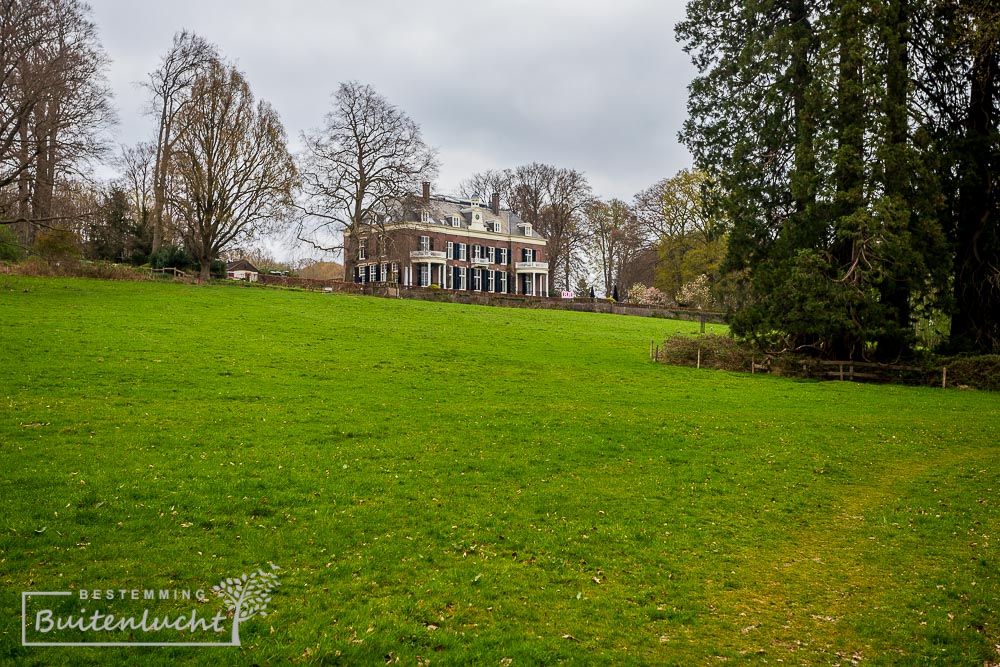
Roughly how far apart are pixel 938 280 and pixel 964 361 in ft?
9.72

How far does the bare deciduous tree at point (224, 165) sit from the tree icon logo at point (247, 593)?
119 ft

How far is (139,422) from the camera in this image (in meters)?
11.1

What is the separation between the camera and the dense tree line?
21234mm

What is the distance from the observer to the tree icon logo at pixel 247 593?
18.1 feet

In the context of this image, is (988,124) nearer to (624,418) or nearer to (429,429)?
(624,418)

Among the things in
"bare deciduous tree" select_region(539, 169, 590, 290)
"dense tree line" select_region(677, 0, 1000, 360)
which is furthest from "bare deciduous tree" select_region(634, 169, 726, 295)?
"dense tree line" select_region(677, 0, 1000, 360)

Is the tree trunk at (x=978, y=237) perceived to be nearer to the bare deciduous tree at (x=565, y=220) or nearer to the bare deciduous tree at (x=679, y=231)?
the bare deciduous tree at (x=679, y=231)

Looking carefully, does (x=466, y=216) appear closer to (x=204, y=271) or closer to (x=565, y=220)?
(x=565, y=220)

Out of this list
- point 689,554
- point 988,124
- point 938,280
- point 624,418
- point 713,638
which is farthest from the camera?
point 988,124

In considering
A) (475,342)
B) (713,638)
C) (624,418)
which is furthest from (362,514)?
(475,342)

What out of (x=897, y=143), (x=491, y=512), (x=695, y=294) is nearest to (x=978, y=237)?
(x=897, y=143)

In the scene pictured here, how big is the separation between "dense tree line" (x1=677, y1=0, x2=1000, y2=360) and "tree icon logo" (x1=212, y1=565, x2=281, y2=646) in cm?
2007

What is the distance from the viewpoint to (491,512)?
8.38 m

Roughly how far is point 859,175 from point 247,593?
73.9ft
